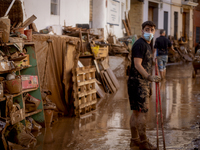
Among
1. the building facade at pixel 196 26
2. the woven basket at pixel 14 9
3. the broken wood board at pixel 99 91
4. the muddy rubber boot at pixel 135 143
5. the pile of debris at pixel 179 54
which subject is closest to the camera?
the muddy rubber boot at pixel 135 143

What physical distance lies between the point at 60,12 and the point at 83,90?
483 cm

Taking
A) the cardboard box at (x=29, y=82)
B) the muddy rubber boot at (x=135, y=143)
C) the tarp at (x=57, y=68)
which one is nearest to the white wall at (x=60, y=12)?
the tarp at (x=57, y=68)

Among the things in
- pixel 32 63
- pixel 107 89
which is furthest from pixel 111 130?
pixel 107 89

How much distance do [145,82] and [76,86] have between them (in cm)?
266

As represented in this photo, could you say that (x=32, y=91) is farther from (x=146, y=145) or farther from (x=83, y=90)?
(x=146, y=145)

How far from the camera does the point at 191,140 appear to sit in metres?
5.79

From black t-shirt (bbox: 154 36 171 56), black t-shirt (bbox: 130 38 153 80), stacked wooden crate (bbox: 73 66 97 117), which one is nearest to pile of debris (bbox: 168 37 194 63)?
black t-shirt (bbox: 154 36 171 56)

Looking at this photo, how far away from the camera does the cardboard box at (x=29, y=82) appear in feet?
20.5

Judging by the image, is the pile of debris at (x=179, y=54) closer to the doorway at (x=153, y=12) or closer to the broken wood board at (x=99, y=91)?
the doorway at (x=153, y=12)

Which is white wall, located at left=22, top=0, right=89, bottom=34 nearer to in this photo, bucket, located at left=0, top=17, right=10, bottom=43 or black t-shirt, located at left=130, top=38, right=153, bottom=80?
bucket, located at left=0, top=17, right=10, bottom=43

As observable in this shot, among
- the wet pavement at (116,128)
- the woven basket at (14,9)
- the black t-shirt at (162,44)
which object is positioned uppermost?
the woven basket at (14,9)

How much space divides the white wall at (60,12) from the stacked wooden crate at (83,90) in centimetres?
244

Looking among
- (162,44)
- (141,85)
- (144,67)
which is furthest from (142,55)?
(162,44)

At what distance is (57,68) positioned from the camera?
25.5 ft
